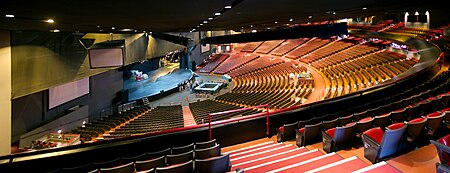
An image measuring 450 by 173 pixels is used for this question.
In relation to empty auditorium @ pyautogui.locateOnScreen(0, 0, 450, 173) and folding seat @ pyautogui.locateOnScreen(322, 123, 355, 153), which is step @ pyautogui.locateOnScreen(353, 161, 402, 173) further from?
folding seat @ pyautogui.locateOnScreen(322, 123, 355, 153)

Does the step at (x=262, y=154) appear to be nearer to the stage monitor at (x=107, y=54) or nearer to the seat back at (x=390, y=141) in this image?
the seat back at (x=390, y=141)

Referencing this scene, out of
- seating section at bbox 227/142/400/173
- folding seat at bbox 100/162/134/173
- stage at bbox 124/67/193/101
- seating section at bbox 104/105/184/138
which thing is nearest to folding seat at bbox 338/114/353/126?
seating section at bbox 227/142/400/173

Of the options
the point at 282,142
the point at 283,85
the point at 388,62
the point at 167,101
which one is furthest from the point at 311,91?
the point at 282,142

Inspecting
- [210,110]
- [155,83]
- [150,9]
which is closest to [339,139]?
[150,9]

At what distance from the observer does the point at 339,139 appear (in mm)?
4344

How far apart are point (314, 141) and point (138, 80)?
22470 millimetres

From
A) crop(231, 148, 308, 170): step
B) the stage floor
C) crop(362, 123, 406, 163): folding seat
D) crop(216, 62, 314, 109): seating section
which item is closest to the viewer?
crop(362, 123, 406, 163): folding seat

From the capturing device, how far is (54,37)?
9.88m

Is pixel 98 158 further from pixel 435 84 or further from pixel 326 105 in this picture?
pixel 435 84

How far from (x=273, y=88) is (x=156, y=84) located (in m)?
10.0

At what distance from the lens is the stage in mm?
21127

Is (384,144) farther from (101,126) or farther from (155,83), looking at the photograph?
(155,83)

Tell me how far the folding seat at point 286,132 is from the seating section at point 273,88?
856 centimetres

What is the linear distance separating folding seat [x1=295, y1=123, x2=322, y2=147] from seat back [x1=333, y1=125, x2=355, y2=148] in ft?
1.99
